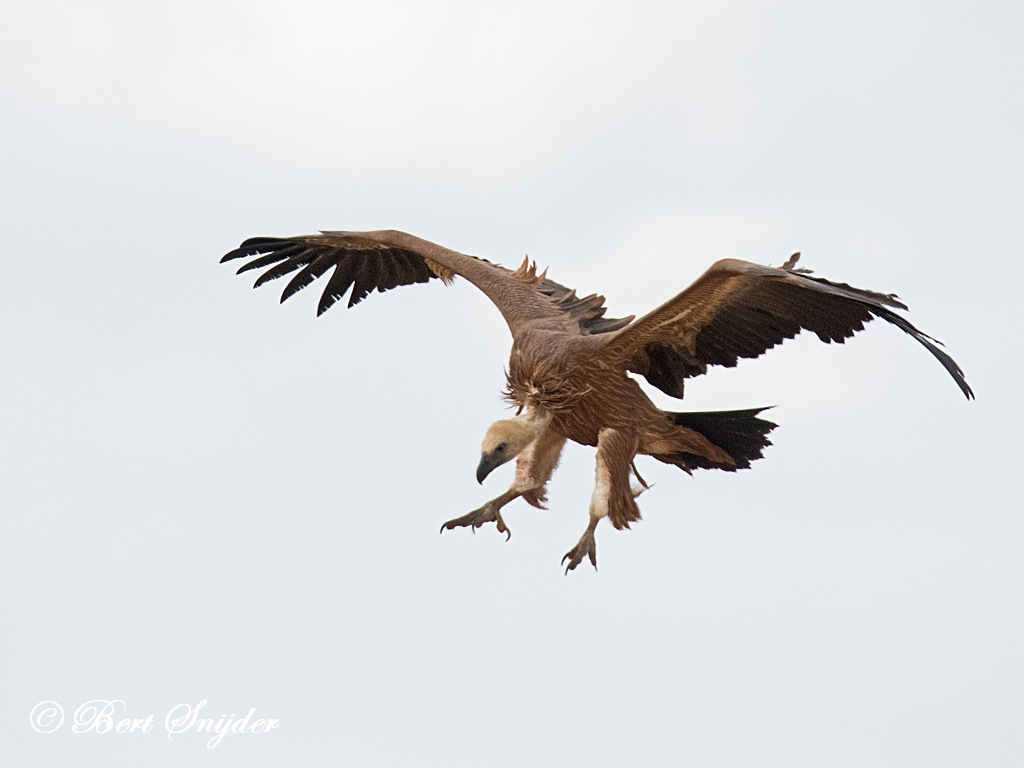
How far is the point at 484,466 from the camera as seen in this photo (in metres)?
8.88

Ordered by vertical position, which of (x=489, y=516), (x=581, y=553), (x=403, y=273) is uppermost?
(x=403, y=273)

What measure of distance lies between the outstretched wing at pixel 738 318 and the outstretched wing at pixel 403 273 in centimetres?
47

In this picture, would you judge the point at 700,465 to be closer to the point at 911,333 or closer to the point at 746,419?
the point at 746,419

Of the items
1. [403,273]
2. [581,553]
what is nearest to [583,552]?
[581,553]

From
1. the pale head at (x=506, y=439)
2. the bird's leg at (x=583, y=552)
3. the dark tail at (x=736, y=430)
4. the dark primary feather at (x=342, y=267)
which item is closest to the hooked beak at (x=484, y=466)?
the pale head at (x=506, y=439)

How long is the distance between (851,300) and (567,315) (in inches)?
79.0

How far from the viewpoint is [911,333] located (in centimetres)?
782

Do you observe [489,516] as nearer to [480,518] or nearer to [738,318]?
[480,518]

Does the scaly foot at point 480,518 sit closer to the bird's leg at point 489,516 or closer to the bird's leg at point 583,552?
the bird's leg at point 489,516

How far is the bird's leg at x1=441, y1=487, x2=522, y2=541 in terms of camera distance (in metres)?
9.20

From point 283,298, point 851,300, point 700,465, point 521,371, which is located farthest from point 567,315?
point 283,298

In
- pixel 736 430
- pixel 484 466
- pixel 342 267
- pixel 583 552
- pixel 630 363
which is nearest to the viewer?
pixel 583 552

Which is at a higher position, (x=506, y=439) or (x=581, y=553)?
(x=506, y=439)

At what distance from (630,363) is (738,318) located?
0.75 metres
